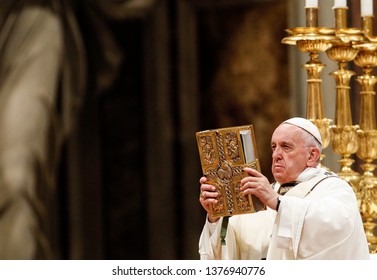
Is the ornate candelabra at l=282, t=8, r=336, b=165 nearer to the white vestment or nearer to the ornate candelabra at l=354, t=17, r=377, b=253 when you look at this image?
the ornate candelabra at l=354, t=17, r=377, b=253

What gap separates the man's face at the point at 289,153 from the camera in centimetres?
504

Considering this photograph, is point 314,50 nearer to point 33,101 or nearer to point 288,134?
point 288,134

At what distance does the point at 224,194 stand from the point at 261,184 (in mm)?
159

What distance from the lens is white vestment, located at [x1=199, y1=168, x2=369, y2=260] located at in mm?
4926

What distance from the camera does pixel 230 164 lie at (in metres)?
4.86

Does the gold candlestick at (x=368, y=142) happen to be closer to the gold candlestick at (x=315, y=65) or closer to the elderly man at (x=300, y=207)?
the gold candlestick at (x=315, y=65)

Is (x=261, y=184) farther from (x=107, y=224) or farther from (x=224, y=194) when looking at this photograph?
(x=107, y=224)

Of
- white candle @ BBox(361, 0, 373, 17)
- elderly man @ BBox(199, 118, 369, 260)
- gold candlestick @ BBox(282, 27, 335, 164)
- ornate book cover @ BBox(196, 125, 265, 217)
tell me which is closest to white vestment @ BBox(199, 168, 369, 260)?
elderly man @ BBox(199, 118, 369, 260)

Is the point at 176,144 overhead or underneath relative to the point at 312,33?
underneath

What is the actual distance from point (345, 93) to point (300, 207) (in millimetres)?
1047

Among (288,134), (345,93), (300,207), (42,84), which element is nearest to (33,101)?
(42,84)

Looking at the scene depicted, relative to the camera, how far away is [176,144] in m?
7.02

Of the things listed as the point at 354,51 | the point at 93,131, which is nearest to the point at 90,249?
the point at 93,131

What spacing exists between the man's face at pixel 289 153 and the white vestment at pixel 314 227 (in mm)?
59
